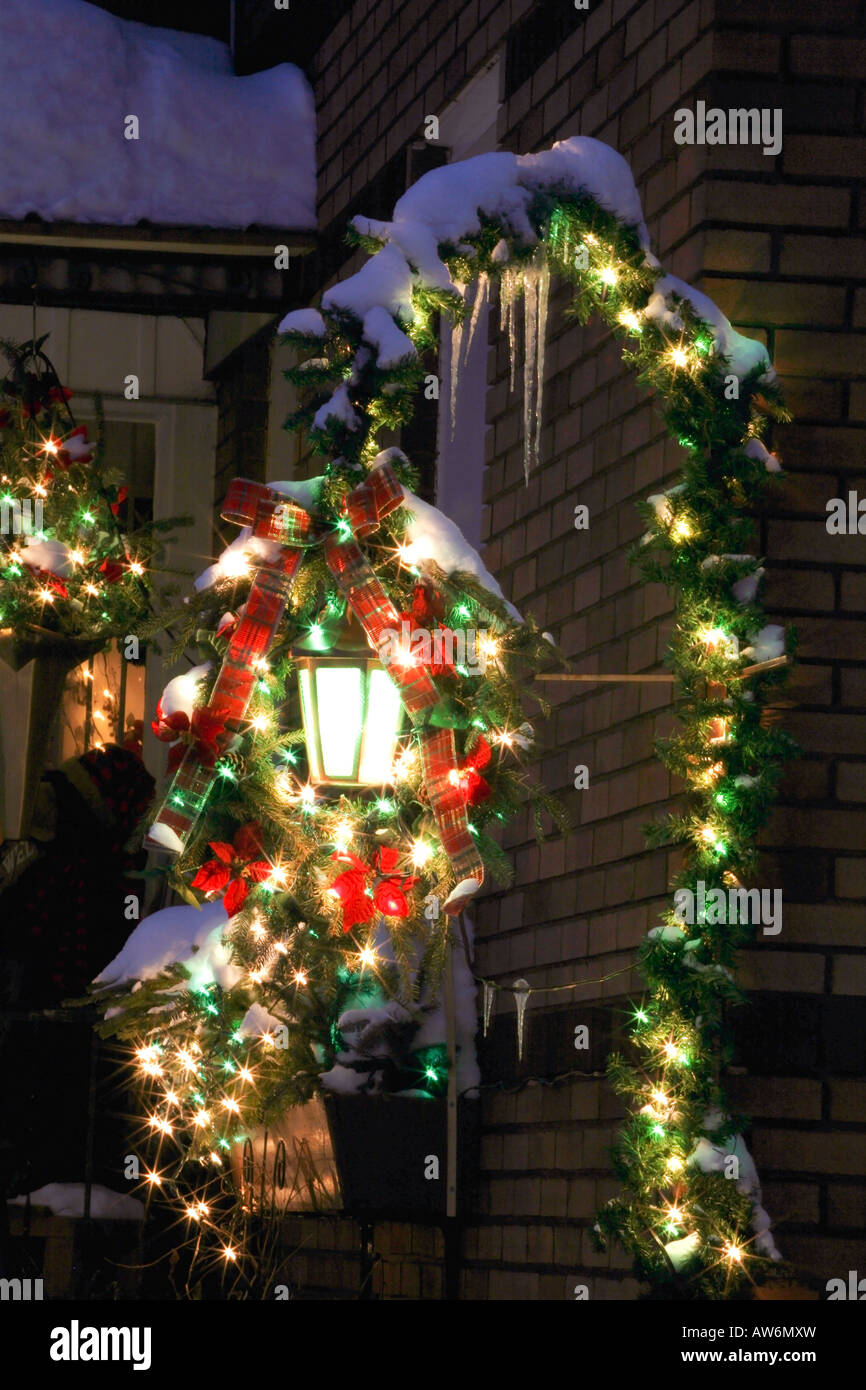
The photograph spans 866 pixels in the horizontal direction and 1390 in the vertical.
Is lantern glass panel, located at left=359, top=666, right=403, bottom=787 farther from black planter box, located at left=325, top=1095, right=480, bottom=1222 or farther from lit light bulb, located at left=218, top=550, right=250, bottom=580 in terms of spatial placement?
black planter box, located at left=325, top=1095, right=480, bottom=1222

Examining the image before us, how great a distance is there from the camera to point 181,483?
11.8 meters

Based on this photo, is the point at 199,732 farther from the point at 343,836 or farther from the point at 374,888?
the point at 374,888

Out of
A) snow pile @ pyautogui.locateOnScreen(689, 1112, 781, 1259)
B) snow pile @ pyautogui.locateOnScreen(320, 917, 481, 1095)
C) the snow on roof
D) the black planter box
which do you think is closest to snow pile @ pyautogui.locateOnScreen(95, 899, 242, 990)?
snow pile @ pyautogui.locateOnScreen(320, 917, 481, 1095)

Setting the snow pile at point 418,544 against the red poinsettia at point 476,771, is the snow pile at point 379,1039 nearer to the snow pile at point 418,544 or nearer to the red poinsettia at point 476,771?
the red poinsettia at point 476,771

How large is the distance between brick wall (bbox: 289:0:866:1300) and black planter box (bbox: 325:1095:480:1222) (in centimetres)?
27

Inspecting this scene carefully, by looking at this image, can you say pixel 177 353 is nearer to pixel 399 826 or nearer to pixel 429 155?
pixel 429 155

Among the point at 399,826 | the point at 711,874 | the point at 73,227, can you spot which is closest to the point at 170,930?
the point at 399,826

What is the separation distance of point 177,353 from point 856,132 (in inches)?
255

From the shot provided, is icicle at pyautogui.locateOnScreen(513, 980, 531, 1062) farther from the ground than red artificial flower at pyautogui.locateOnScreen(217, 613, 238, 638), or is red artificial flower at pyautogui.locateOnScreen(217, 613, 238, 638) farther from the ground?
red artificial flower at pyautogui.locateOnScreen(217, 613, 238, 638)

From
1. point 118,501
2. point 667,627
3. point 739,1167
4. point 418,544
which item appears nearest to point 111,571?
point 118,501
